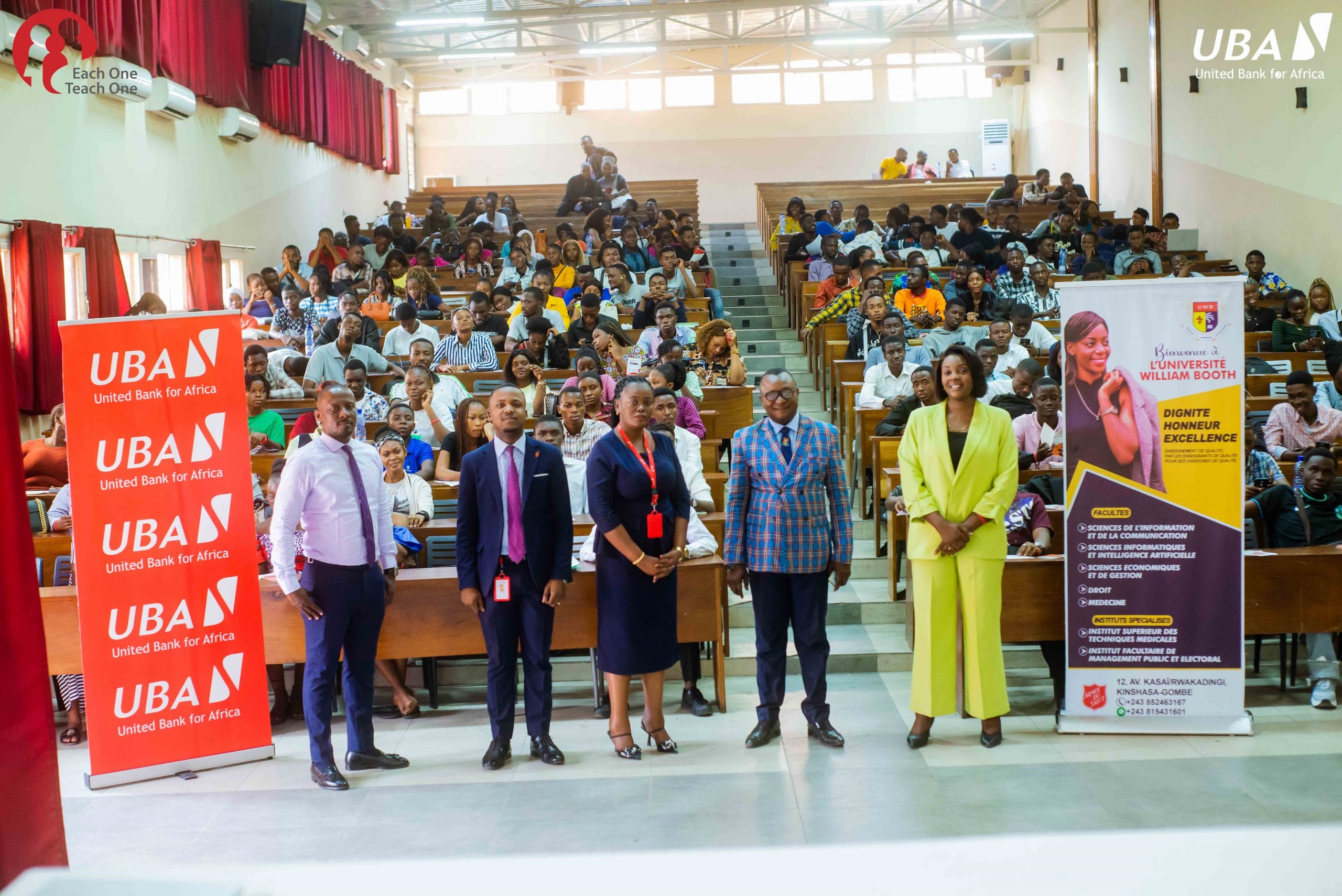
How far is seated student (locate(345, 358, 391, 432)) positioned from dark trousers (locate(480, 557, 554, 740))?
294 centimetres

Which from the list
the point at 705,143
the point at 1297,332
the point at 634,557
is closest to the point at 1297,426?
A: the point at 1297,332

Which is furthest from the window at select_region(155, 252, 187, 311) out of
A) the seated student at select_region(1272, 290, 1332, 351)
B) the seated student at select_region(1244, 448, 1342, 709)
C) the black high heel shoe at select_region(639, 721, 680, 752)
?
the seated student at select_region(1272, 290, 1332, 351)

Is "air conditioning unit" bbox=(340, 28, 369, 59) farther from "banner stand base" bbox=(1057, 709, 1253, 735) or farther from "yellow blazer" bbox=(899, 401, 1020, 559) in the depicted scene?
"banner stand base" bbox=(1057, 709, 1253, 735)

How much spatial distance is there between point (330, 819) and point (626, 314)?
6.32 meters

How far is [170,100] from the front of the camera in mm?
9773

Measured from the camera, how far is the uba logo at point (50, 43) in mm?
7363

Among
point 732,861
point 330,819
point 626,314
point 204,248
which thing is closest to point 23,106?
point 204,248

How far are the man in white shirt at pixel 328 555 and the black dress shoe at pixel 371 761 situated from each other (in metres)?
0.09

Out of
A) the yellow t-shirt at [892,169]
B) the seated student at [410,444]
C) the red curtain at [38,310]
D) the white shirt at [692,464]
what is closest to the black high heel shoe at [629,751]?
the white shirt at [692,464]

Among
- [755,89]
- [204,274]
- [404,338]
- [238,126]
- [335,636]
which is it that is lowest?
[335,636]

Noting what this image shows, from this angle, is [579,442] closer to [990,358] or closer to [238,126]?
[990,358]

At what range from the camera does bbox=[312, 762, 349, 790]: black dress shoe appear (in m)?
4.01

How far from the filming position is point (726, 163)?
21.4 meters

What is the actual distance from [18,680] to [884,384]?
20.1ft
